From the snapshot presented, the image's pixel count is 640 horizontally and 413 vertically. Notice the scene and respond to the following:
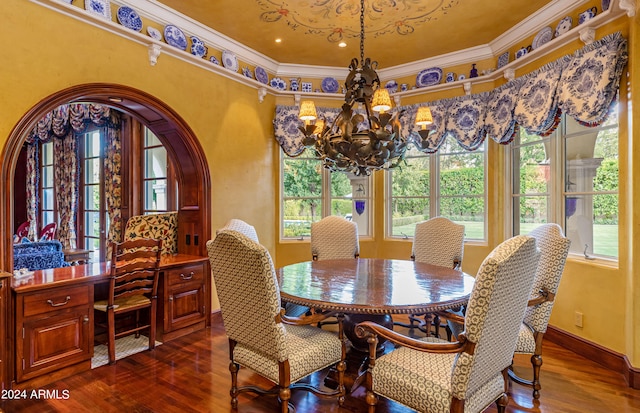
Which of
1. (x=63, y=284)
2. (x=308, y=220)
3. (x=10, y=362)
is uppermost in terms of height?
(x=308, y=220)

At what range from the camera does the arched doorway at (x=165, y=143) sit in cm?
232

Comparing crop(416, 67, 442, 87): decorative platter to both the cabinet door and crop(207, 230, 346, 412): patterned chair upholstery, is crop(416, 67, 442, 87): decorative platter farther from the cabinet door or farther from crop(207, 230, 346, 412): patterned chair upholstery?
the cabinet door

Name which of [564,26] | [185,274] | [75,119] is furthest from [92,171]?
[564,26]

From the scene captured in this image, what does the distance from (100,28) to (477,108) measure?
3.79 metres

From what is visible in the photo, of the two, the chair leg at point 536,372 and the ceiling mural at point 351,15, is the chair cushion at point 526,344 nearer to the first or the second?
the chair leg at point 536,372

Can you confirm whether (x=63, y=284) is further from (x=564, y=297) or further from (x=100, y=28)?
(x=564, y=297)

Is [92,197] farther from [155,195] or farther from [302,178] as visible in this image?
[302,178]

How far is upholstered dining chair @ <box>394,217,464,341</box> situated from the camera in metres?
3.37

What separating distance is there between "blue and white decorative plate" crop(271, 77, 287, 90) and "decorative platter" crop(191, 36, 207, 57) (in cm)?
104

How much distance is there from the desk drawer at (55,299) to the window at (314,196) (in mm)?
2448

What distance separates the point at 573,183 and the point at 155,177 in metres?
4.87

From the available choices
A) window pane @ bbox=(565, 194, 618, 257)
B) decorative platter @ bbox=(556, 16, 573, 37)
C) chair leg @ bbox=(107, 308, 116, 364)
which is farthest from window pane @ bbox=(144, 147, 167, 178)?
window pane @ bbox=(565, 194, 618, 257)

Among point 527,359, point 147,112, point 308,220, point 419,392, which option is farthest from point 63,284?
point 527,359

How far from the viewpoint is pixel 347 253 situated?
3.79 meters
